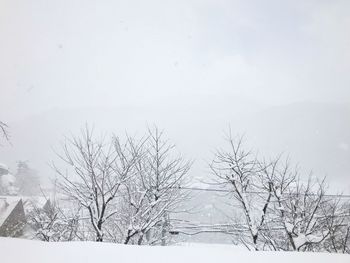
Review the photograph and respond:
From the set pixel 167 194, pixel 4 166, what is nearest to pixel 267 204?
pixel 167 194

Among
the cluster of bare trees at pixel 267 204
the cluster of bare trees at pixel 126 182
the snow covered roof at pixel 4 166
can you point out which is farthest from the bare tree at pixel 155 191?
the snow covered roof at pixel 4 166

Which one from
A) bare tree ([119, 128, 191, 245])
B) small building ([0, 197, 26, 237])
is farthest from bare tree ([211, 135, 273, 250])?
small building ([0, 197, 26, 237])

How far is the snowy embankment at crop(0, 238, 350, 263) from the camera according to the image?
8.53 ft

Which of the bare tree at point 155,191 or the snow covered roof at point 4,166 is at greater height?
the snow covered roof at point 4,166

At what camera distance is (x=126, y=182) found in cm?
599

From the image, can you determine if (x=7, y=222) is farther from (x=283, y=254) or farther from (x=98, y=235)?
(x=283, y=254)

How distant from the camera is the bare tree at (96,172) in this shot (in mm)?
5473

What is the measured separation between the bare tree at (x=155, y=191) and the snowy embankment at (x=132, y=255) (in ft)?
8.74

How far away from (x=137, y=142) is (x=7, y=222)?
9.47m

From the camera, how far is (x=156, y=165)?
703cm

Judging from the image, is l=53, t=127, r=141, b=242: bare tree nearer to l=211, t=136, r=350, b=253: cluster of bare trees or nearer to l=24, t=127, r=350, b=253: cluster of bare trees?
l=24, t=127, r=350, b=253: cluster of bare trees

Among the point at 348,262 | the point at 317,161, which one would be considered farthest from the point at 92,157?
the point at 317,161

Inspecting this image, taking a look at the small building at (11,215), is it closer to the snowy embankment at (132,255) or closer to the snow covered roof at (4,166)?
the snowy embankment at (132,255)

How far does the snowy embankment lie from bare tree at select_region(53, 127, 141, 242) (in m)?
2.33
